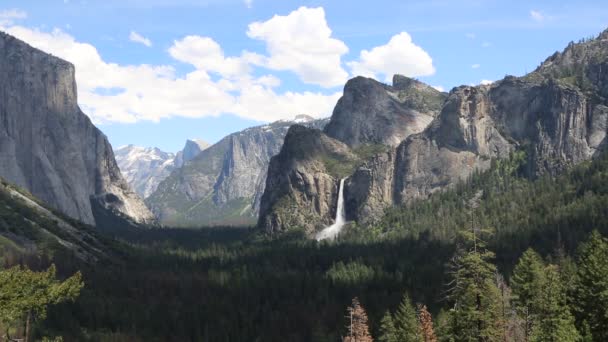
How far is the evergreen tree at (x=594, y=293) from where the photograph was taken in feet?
214

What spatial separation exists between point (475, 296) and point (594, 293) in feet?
105

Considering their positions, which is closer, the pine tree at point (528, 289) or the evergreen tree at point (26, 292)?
the evergreen tree at point (26, 292)

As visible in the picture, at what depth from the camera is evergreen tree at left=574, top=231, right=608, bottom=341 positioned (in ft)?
214

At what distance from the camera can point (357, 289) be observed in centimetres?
17625

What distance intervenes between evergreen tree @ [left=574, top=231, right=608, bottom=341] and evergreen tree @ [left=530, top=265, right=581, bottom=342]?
183 cm

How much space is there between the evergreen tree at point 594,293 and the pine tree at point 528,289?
452 centimetres

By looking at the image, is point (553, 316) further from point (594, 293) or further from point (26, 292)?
point (26, 292)

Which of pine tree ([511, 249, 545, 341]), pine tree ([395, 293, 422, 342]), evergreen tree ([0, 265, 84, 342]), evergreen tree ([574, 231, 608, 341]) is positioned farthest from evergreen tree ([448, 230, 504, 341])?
pine tree ([395, 293, 422, 342])

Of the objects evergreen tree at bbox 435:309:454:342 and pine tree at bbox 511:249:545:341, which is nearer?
evergreen tree at bbox 435:309:454:342

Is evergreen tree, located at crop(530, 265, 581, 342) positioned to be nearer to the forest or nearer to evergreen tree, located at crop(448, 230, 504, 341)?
the forest

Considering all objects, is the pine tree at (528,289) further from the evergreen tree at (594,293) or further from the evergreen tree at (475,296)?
the evergreen tree at (475,296)

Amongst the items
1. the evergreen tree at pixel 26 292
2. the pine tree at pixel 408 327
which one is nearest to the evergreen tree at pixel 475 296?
the evergreen tree at pixel 26 292

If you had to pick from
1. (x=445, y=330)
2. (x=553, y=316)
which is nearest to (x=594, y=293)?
(x=553, y=316)

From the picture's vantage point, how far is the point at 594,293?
66.7 meters
